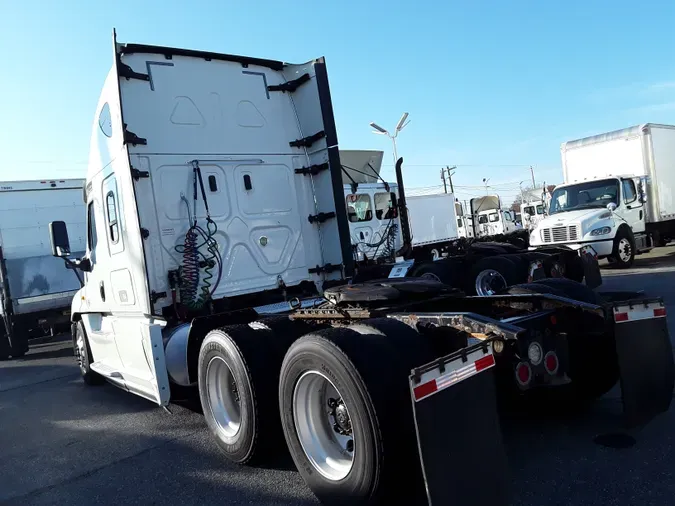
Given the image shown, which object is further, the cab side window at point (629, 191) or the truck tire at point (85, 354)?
the cab side window at point (629, 191)

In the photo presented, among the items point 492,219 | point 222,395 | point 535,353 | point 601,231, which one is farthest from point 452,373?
point 492,219

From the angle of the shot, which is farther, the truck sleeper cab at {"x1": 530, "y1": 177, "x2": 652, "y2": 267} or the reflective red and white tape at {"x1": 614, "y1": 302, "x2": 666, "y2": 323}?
the truck sleeper cab at {"x1": 530, "y1": 177, "x2": 652, "y2": 267}

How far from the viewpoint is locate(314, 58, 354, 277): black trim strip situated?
19.9 ft

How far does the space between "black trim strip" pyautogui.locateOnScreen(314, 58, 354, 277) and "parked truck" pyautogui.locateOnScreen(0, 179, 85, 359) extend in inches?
305

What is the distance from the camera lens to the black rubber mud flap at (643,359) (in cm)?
363

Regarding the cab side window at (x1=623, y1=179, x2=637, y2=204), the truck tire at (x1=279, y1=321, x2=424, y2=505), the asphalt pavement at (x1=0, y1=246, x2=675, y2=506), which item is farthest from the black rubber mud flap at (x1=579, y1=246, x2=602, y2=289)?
the cab side window at (x1=623, y1=179, x2=637, y2=204)

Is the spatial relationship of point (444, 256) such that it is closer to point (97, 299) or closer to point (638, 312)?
point (97, 299)

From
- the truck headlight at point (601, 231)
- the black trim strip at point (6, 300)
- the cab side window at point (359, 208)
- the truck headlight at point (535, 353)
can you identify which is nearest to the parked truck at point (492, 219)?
the cab side window at point (359, 208)

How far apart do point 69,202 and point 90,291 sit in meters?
6.16

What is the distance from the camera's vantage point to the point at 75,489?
4293mm

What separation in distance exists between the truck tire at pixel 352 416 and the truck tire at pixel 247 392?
37cm

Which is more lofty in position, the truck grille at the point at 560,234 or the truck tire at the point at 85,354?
the truck grille at the point at 560,234

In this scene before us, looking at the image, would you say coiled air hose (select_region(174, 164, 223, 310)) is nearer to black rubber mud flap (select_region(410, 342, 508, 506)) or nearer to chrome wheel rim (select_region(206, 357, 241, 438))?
chrome wheel rim (select_region(206, 357, 241, 438))

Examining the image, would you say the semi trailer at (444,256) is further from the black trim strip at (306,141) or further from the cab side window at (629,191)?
the cab side window at (629,191)
